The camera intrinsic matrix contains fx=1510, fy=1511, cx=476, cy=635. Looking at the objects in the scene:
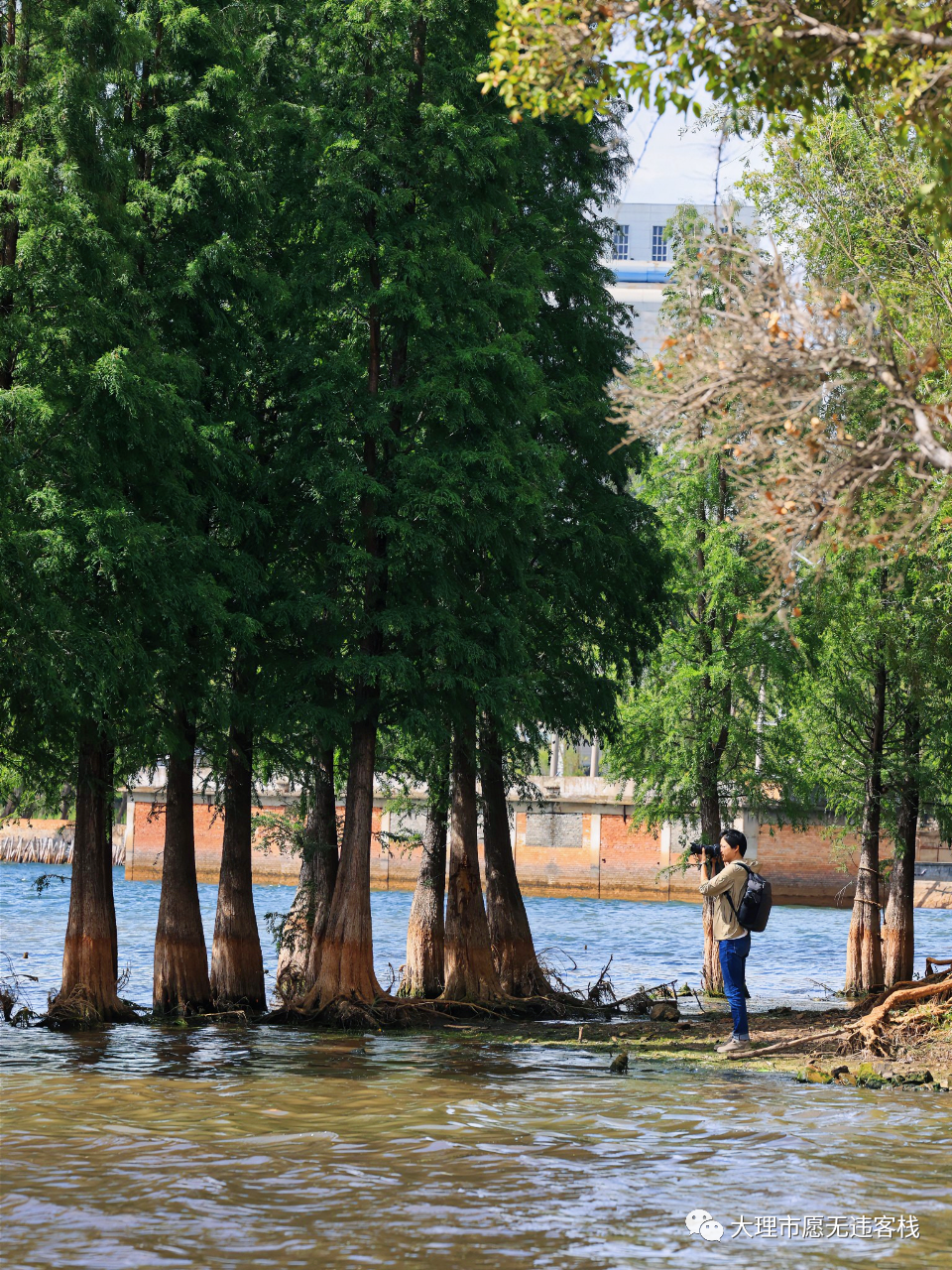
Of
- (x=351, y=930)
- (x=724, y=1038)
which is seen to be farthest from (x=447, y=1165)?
(x=351, y=930)

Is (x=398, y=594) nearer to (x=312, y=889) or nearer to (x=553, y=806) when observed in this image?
(x=312, y=889)

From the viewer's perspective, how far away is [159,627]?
719 inches

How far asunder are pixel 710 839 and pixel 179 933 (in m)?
11.3

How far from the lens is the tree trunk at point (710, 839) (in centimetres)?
2800

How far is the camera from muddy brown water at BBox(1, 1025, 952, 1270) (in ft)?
27.7

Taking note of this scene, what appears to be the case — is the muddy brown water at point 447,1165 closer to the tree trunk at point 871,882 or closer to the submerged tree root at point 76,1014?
the submerged tree root at point 76,1014

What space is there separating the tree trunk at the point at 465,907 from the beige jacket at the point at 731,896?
692cm

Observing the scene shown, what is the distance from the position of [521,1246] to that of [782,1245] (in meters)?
1.50

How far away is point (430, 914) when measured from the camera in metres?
24.7

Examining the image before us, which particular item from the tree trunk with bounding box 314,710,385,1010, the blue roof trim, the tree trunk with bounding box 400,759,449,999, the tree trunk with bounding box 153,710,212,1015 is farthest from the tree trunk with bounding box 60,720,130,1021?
the blue roof trim

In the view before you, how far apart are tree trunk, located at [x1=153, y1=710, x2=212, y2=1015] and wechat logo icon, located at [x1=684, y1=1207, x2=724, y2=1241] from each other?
12.6 metres

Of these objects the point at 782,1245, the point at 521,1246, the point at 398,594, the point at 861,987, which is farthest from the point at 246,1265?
the point at 861,987

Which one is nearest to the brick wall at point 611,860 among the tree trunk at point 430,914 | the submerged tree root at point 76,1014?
the tree trunk at point 430,914

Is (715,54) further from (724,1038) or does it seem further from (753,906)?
→ (724,1038)
